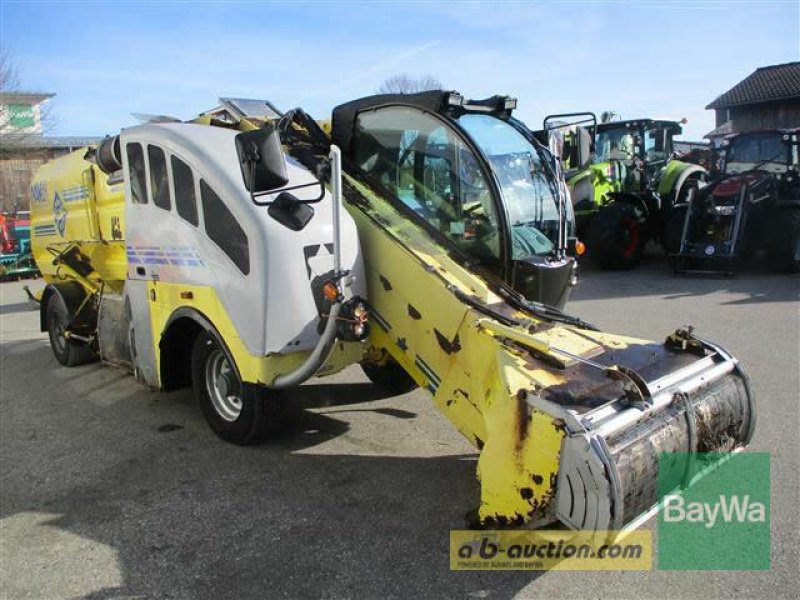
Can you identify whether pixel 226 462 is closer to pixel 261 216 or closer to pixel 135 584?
pixel 135 584

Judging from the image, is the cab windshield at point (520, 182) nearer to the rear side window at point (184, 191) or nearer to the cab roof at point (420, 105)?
the cab roof at point (420, 105)

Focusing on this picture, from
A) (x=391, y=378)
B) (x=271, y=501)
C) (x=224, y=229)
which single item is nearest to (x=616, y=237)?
(x=391, y=378)

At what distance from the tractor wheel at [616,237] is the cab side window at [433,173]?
894 centimetres

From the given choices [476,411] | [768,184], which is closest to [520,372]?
[476,411]

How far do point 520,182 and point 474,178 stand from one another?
0.46 metres

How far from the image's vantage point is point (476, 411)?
3496 millimetres

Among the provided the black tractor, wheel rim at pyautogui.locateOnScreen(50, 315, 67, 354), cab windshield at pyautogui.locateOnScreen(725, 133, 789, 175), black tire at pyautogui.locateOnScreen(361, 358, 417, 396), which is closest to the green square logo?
black tire at pyautogui.locateOnScreen(361, 358, 417, 396)

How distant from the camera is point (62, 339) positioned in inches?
291

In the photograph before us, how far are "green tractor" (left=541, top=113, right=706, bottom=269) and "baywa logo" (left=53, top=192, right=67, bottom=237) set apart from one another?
333 inches

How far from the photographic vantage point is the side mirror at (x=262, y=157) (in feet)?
11.3

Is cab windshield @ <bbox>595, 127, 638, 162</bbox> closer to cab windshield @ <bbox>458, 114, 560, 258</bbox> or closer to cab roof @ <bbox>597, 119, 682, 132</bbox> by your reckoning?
cab roof @ <bbox>597, 119, 682, 132</bbox>

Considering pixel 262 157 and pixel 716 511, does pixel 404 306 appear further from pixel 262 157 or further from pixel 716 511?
pixel 716 511

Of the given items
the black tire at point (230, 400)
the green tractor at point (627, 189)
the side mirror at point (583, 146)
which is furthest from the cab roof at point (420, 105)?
the green tractor at point (627, 189)

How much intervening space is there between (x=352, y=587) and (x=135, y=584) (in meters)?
1.05
